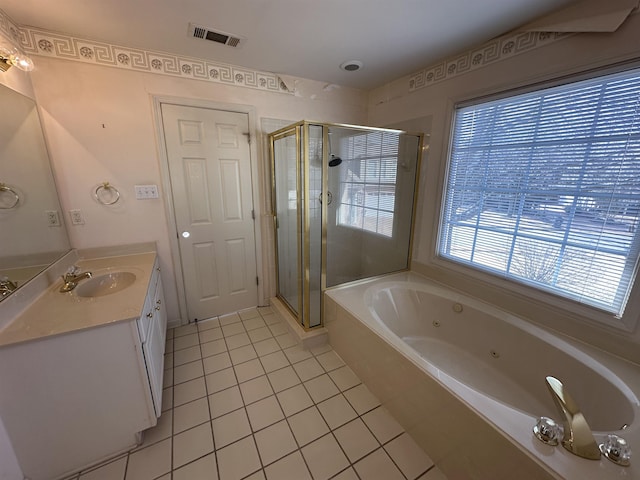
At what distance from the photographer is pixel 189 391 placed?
1.70 m

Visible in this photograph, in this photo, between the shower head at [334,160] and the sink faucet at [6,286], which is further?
the shower head at [334,160]

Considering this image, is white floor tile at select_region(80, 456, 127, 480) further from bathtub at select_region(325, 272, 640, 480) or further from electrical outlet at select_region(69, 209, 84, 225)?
electrical outlet at select_region(69, 209, 84, 225)

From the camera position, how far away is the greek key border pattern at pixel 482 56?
1505 mm

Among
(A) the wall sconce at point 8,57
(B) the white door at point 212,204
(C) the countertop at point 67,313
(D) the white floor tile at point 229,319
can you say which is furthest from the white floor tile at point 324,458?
(A) the wall sconce at point 8,57

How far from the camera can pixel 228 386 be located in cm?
174

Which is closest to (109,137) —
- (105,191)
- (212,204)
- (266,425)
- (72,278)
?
(105,191)

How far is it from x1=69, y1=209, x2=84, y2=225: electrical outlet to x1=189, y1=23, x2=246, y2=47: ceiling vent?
150 centimetres

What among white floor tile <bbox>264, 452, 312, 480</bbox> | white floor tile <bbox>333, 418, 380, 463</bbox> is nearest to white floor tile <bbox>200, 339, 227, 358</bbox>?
white floor tile <bbox>264, 452, 312, 480</bbox>

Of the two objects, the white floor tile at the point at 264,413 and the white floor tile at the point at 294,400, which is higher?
the white floor tile at the point at 294,400

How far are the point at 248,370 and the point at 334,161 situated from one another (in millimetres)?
1821

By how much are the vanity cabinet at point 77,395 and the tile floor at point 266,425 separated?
162 millimetres

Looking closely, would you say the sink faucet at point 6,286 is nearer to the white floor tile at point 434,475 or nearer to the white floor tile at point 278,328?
the white floor tile at point 278,328

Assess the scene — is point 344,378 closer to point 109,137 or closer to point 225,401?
point 225,401

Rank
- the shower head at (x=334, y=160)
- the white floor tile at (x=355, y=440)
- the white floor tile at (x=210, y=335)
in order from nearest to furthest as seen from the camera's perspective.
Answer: the white floor tile at (x=355, y=440) < the shower head at (x=334, y=160) < the white floor tile at (x=210, y=335)
